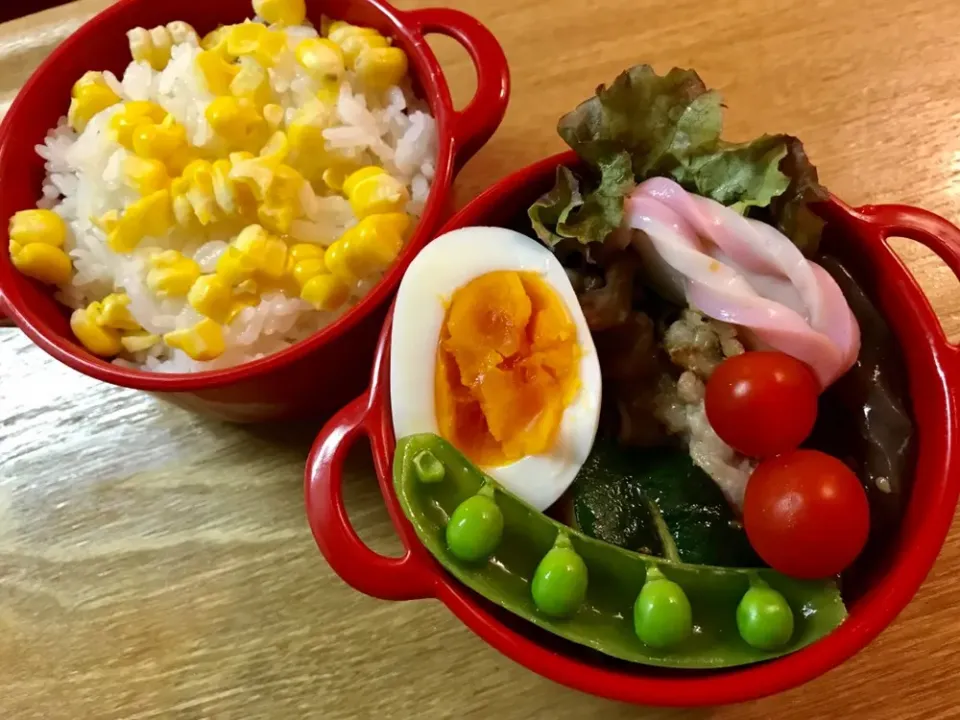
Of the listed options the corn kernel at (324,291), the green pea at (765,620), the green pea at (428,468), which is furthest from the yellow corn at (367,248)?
the green pea at (765,620)

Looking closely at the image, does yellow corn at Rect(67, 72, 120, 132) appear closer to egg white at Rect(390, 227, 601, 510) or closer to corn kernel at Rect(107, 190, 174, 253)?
corn kernel at Rect(107, 190, 174, 253)

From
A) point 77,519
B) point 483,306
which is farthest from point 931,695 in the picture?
point 77,519

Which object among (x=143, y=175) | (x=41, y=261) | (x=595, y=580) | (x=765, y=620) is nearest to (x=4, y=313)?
(x=41, y=261)

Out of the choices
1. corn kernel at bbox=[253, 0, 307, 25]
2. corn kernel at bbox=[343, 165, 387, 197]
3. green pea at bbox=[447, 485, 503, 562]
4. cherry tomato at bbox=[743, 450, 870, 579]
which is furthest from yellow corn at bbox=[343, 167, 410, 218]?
cherry tomato at bbox=[743, 450, 870, 579]

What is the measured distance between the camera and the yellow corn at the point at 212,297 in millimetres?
917

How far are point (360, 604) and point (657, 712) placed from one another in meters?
0.30

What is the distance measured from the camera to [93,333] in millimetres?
955

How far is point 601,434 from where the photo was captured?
859mm

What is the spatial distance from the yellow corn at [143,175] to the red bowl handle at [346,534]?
13.5 inches

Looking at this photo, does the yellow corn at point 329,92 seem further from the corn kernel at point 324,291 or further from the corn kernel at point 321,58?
the corn kernel at point 324,291

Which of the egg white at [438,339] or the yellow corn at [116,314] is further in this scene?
the yellow corn at [116,314]

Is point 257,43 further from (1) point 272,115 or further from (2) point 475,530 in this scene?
(2) point 475,530

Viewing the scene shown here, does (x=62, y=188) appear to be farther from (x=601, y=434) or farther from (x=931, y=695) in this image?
(x=931, y=695)

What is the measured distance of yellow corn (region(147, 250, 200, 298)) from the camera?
934 millimetres
